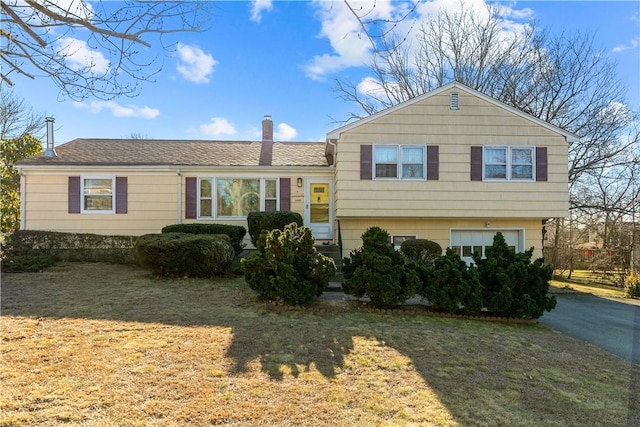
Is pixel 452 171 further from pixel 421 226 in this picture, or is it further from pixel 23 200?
pixel 23 200

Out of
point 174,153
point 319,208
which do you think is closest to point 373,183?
point 319,208

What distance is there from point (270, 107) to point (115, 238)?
29.5 ft

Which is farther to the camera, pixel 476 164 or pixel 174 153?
pixel 174 153

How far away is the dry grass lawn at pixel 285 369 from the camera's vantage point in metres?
3.04

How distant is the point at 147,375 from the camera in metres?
3.59

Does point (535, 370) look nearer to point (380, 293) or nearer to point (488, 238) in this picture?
point (380, 293)

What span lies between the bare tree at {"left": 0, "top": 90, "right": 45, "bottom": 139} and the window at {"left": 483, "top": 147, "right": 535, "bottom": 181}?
75.0ft

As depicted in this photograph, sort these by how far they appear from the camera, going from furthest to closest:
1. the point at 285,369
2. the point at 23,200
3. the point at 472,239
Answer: the point at 472,239 → the point at 23,200 → the point at 285,369

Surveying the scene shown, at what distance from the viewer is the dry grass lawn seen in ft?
9.98

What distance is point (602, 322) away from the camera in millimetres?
7406

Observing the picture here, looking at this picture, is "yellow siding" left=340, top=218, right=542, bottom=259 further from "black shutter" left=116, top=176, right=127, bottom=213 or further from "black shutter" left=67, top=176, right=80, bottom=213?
"black shutter" left=67, top=176, right=80, bottom=213

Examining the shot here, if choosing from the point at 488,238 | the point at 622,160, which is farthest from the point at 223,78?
the point at 622,160

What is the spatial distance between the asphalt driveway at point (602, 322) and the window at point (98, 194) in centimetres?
1268

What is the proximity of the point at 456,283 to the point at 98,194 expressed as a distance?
11.5 meters
